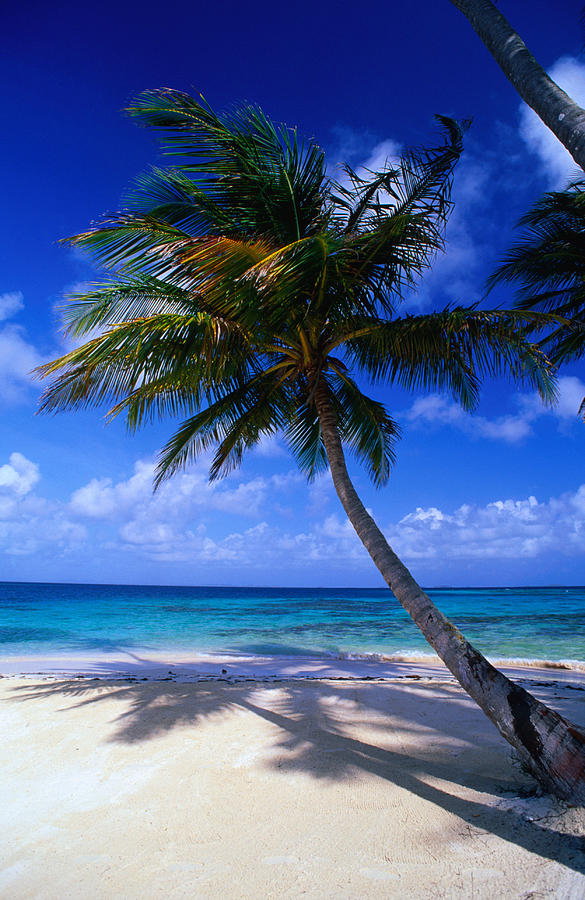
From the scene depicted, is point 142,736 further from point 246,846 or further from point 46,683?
point 46,683

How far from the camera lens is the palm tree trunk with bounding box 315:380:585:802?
311 cm

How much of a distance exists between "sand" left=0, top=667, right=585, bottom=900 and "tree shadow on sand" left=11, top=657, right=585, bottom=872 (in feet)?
0.07

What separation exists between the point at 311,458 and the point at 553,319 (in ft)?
16.2

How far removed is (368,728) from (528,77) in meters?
6.13

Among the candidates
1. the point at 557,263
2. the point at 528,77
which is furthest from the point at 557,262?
the point at 528,77

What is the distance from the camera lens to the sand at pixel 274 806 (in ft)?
8.36

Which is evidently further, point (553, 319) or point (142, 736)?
point (142, 736)

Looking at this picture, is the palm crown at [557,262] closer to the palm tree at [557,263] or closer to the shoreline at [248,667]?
the palm tree at [557,263]

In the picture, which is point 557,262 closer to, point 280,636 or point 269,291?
point 269,291

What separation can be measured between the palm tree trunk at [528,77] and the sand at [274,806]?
4351 mm

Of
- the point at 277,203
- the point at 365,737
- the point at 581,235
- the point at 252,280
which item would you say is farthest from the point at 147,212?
the point at 581,235

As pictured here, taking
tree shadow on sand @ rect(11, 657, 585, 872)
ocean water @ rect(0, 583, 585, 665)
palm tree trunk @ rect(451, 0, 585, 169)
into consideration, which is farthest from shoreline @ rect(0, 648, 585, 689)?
palm tree trunk @ rect(451, 0, 585, 169)

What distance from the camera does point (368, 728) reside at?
506cm

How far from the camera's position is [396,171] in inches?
198
